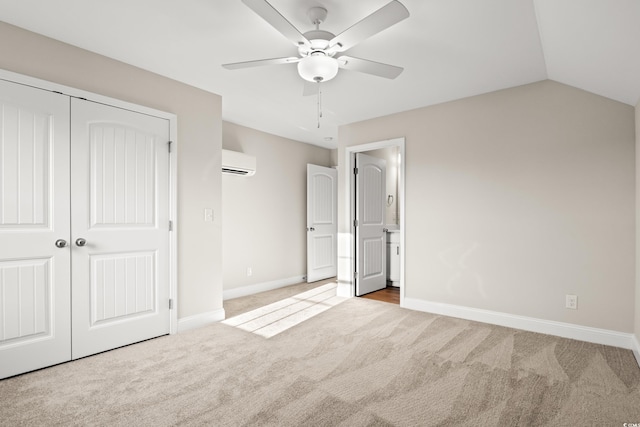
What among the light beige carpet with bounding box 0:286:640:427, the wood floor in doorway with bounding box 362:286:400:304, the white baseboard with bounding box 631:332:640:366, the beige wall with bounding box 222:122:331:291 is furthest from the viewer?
the beige wall with bounding box 222:122:331:291

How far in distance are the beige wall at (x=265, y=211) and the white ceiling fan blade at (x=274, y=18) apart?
2778mm

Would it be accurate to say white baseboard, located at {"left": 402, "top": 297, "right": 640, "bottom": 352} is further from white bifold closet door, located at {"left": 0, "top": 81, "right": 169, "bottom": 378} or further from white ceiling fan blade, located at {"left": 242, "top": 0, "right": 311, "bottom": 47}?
white ceiling fan blade, located at {"left": 242, "top": 0, "right": 311, "bottom": 47}

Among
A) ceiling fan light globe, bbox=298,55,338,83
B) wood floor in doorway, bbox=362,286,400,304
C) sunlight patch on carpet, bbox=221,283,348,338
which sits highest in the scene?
ceiling fan light globe, bbox=298,55,338,83

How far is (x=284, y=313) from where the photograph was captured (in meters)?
3.83

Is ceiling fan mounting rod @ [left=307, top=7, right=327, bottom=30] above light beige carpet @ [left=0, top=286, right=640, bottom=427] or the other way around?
above

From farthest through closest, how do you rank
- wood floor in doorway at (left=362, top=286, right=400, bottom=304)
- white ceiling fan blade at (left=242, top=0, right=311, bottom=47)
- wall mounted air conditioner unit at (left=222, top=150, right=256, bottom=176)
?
wood floor in doorway at (left=362, top=286, right=400, bottom=304), wall mounted air conditioner unit at (left=222, top=150, right=256, bottom=176), white ceiling fan blade at (left=242, top=0, right=311, bottom=47)

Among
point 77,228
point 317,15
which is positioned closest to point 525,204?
point 317,15

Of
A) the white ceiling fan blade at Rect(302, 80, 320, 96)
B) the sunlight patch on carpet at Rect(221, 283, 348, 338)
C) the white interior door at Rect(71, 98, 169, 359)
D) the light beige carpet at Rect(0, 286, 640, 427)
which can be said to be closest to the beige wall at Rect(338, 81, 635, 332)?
the light beige carpet at Rect(0, 286, 640, 427)

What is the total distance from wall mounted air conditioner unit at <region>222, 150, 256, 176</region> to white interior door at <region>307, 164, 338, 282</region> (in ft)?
4.02

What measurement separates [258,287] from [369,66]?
3610 millimetres

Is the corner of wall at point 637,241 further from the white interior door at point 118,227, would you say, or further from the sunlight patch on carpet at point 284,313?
the white interior door at point 118,227

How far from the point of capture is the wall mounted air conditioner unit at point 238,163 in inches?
170

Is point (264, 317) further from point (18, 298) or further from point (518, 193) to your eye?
point (518, 193)

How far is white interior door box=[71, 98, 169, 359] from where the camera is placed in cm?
261
